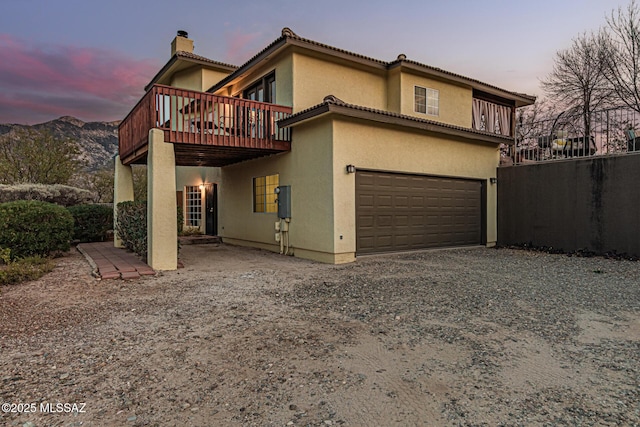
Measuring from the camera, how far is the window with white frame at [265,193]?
10.3 m

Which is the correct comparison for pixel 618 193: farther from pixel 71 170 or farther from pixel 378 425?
pixel 71 170

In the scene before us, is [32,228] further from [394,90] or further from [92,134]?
[92,134]

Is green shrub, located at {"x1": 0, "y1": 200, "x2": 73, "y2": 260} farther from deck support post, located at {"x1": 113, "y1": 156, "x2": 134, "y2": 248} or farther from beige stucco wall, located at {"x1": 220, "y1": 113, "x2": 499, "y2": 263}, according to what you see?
beige stucco wall, located at {"x1": 220, "y1": 113, "x2": 499, "y2": 263}

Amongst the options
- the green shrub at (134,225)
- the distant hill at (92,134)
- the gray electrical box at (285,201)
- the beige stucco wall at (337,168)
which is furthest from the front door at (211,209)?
the distant hill at (92,134)

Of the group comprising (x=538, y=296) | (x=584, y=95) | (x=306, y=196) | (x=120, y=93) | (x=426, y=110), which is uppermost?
(x=120, y=93)

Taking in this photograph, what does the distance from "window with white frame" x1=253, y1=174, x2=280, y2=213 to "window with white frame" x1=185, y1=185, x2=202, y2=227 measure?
4.88 m

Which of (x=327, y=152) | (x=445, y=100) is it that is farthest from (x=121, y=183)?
(x=445, y=100)

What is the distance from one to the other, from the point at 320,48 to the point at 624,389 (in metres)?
9.15

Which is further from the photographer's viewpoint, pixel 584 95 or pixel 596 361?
pixel 584 95

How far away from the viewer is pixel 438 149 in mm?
10125

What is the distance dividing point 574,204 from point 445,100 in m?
5.18

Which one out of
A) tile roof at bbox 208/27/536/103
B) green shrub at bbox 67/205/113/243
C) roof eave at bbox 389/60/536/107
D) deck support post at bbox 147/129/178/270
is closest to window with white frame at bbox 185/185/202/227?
green shrub at bbox 67/205/113/243

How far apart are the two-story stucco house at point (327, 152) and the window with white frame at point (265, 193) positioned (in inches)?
2.4

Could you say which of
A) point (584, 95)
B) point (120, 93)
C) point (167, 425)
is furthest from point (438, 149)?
point (120, 93)
